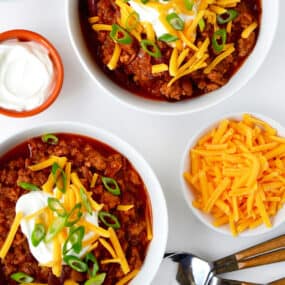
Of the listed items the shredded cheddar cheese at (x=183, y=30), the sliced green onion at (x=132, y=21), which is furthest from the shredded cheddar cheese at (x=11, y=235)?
the sliced green onion at (x=132, y=21)

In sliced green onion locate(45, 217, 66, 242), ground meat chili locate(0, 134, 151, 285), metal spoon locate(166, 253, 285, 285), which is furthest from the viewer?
metal spoon locate(166, 253, 285, 285)

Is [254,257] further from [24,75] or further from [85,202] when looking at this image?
[24,75]

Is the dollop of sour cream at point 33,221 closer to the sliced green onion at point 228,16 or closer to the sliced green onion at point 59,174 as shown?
the sliced green onion at point 59,174

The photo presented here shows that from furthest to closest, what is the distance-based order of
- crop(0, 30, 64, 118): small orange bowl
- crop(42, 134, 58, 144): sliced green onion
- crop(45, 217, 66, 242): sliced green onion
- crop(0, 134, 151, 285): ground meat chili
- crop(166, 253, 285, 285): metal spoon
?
crop(166, 253, 285, 285): metal spoon, crop(0, 30, 64, 118): small orange bowl, crop(42, 134, 58, 144): sliced green onion, crop(0, 134, 151, 285): ground meat chili, crop(45, 217, 66, 242): sliced green onion

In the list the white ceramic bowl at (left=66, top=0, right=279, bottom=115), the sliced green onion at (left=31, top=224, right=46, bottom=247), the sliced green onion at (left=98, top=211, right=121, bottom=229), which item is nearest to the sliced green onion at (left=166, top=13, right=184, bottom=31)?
the white ceramic bowl at (left=66, top=0, right=279, bottom=115)

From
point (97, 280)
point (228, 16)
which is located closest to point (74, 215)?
point (97, 280)

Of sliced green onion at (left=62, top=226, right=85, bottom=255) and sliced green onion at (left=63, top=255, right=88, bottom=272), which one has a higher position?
sliced green onion at (left=62, top=226, right=85, bottom=255)

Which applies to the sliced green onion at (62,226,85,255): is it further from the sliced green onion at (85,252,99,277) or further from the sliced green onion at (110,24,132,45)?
the sliced green onion at (110,24,132,45)
